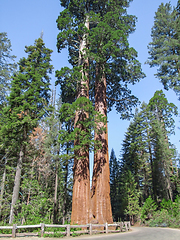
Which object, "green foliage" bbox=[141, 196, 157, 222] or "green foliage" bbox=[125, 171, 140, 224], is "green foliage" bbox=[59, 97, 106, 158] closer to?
"green foliage" bbox=[141, 196, 157, 222]

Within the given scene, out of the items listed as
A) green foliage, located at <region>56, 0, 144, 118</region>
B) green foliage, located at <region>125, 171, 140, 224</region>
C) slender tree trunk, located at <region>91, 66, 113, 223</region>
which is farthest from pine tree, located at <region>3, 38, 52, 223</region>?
green foliage, located at <region>125, 171, 140, 224</region>

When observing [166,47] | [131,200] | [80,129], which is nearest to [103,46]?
[80,129]

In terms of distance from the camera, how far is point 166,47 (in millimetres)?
18062

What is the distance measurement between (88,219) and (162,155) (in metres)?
18.1

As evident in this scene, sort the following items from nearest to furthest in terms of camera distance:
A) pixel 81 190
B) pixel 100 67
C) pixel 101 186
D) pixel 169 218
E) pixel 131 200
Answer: pixel 81 190
pixel 101 186
pixel 100 67
pixel 169 218
pixel 131 200

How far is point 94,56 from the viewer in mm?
10016

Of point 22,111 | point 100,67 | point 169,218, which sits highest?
point 100,67

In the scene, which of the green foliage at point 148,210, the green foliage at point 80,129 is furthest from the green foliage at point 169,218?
the green foliage at point 80,129

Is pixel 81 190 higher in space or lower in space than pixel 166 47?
lower

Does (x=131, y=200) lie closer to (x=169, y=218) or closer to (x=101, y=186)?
(x=169, y=218)

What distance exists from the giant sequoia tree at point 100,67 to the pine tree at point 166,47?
6.11 m

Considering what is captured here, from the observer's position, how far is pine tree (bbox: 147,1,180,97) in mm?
17328

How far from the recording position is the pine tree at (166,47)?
56.9 ft

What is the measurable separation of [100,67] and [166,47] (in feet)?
33.6
